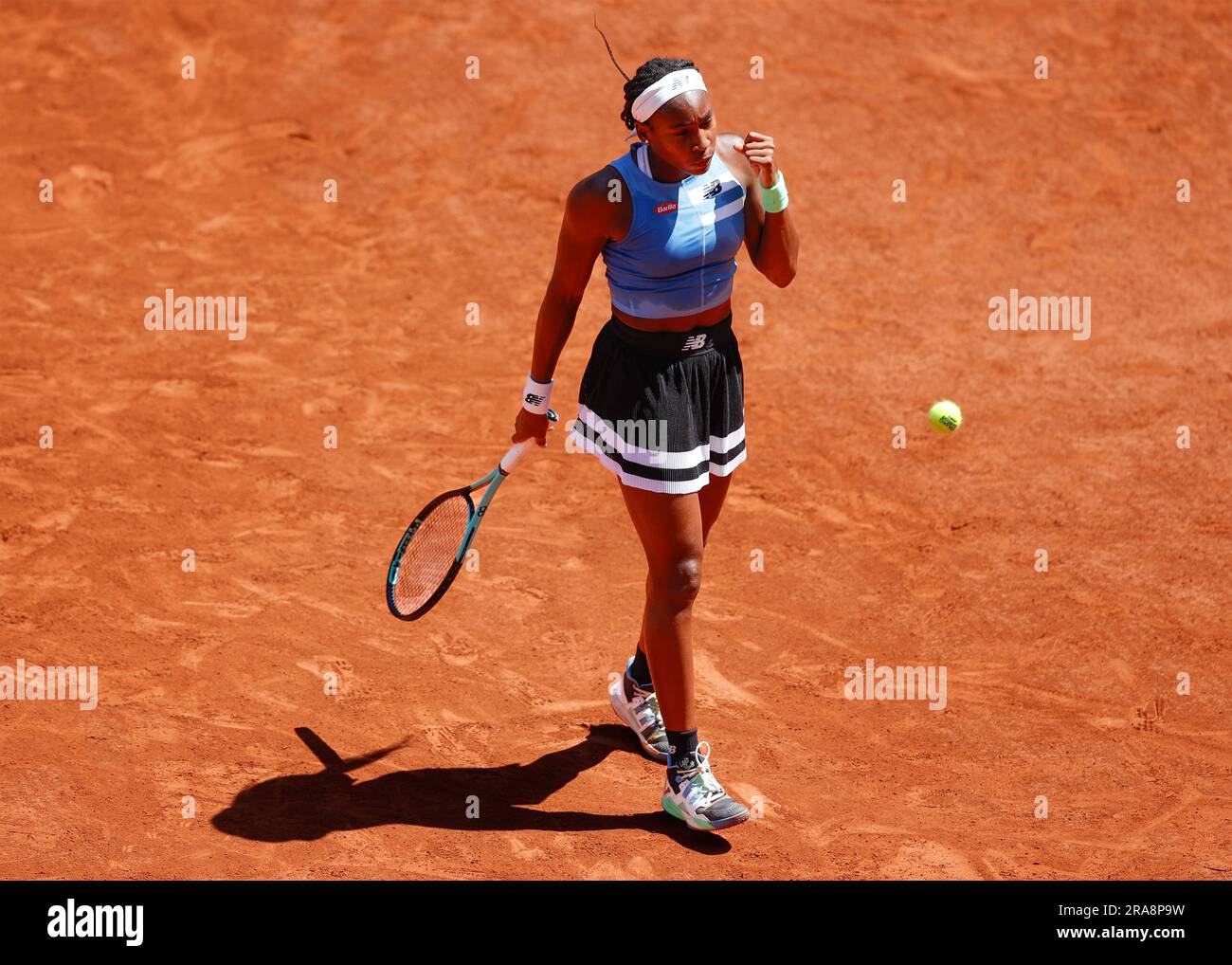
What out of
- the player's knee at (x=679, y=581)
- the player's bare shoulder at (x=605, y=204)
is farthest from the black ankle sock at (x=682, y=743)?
the player's bare shoulder at (x=605, y=204)

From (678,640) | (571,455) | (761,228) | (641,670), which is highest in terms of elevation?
(761,228)

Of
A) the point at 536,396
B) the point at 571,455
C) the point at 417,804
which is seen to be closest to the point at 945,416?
the point at 571,455

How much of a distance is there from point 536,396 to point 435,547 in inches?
36.3

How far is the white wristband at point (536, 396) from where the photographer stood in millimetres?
4922

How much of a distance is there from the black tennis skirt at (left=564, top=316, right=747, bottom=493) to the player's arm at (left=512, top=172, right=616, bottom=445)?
151 millimetres

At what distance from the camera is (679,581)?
4766 millimetres

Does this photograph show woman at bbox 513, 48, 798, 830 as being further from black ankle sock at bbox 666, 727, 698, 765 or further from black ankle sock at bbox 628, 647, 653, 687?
black ankle sock at bbox 628, 647, 653, 687

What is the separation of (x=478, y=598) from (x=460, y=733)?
1021mm

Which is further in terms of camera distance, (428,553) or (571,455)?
(571,455)

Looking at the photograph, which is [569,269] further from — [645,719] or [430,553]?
[645,719]

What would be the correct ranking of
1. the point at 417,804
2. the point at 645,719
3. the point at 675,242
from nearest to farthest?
1. the point at 675,242
2. the point at 417,804
3. the point at 645,719

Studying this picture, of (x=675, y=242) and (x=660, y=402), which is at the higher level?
(x=675, y=242)

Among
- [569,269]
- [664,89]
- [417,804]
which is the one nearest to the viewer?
[664,89]

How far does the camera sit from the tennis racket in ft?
17.1
